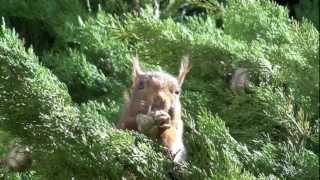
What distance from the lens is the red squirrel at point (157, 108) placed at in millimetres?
1481

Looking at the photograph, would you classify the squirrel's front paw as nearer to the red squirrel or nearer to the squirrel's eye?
the red squirrel

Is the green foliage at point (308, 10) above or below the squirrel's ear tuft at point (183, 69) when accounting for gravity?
above

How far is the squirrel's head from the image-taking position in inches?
61.7

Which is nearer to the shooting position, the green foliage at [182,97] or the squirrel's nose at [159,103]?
the green foliage at [182,97]

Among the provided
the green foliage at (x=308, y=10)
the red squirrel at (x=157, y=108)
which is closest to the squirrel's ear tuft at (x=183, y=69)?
the red squirrel at (x=157, y=108)

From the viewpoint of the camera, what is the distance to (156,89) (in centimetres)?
161

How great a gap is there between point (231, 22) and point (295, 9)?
125 centimetres

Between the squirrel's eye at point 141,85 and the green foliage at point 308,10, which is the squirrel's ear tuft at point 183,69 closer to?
the squirrel's eye at point 141,85

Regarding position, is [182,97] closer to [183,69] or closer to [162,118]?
[183,69]

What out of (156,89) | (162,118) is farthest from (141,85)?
(162,118)

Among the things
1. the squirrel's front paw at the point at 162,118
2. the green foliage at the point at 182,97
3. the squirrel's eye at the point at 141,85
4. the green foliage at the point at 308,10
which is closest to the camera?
the green foliage at the point at 182,97

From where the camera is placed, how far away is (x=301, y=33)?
172 centimetres

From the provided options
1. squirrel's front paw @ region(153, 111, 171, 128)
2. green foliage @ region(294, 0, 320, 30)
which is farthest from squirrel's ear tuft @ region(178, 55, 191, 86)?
green foliage @ region(294, 0, 320, 30)

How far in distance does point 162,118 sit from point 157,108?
7 centimetres
